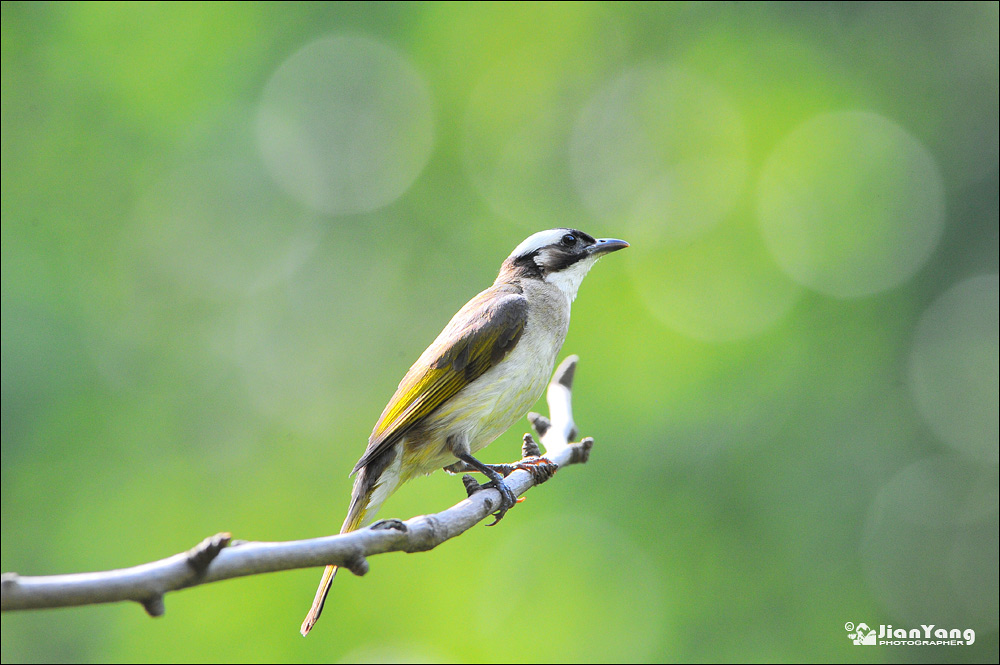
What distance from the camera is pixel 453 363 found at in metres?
4.96

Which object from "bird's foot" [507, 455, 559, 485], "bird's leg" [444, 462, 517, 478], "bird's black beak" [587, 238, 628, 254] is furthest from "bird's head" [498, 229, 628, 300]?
"bird's foot" [507, 455, 559, 485]

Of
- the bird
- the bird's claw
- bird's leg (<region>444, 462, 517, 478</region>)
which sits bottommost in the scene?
bird's leg (<region>444, 462, 517, 478</region>)

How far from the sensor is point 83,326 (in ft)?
52.7

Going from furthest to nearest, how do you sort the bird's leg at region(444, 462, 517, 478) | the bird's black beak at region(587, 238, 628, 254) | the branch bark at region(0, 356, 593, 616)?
the bird's black beak at region(587, 238, 628, 254) → the bird's leg at region(444, 462, 517, 478) → the branch bark at region(0, 356, 593, 616)

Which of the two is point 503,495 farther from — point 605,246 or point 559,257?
point 605,246

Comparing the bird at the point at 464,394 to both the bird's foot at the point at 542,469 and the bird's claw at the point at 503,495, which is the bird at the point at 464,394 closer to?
the bird's claw at the point at 503,495

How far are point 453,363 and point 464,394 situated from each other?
0.76ft

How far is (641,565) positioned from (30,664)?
418 inches

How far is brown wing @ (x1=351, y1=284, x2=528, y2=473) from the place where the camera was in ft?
15.7

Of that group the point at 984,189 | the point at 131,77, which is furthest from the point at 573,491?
the point at 131,77

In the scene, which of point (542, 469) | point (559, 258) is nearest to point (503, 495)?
point (542, 469)

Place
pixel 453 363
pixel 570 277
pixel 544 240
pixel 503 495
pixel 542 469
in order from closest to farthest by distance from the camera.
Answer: pixel 503 495
pixel 542 469
pixel 453 363
pixel 570 277
pixel 544 240

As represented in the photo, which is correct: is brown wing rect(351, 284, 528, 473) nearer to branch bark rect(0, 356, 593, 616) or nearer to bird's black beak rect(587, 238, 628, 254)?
bird's black beak rect(587, 238, 628, 254)

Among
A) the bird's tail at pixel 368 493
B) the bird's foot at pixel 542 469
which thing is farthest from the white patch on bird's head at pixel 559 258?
the bird's tail at pixel 368 493
